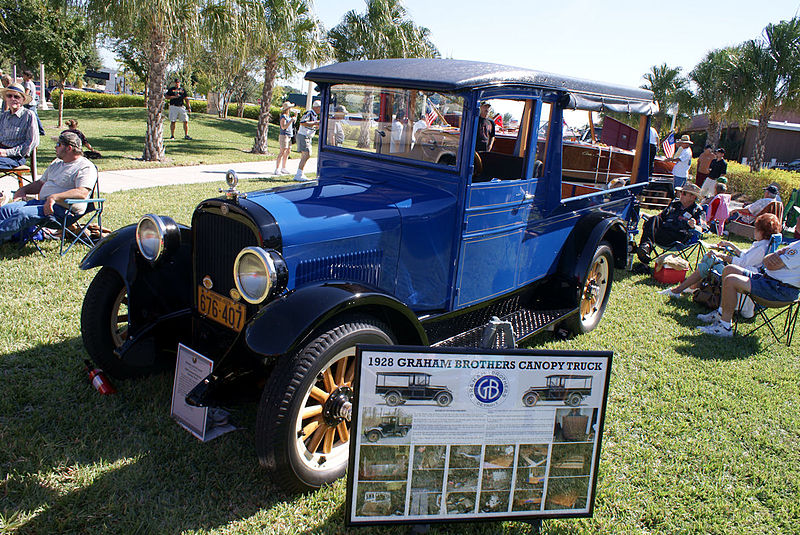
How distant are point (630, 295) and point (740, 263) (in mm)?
1140

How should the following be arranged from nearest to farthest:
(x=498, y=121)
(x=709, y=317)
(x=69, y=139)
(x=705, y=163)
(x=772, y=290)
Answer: (x=498, y=121) → (x=772, y=290) → (x=69, y=139) → (x=709, y=317) → (x=705, y=163)

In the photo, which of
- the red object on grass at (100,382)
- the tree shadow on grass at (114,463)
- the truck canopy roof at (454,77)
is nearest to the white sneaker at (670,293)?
the truck canopy roof at (454,77)

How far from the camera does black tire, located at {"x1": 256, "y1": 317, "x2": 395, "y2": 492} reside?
Answer: 8.27ft

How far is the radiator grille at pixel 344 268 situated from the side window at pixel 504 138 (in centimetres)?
89

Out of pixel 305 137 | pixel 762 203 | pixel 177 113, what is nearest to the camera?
pixel 762 203

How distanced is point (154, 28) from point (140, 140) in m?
5.94

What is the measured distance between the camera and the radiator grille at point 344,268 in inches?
117

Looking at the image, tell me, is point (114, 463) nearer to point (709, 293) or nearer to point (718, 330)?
point (718, 330)

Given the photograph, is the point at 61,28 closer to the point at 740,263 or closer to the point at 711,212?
the point at 711,212

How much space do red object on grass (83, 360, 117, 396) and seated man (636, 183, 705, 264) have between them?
6.27 metres

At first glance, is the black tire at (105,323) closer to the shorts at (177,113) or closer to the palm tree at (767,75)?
the shorts at (177,113)

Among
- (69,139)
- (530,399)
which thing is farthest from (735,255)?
(69,139)

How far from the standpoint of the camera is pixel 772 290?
505cm

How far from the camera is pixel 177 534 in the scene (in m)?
2.44
